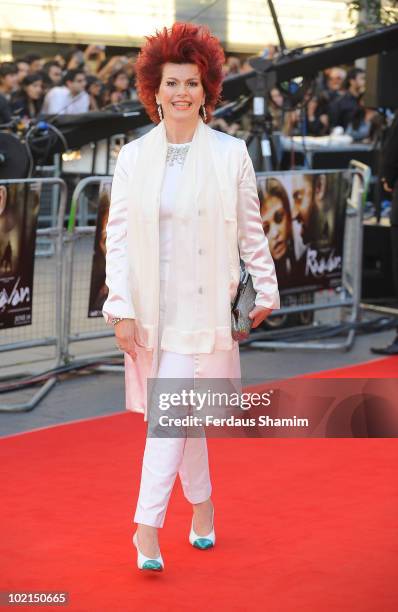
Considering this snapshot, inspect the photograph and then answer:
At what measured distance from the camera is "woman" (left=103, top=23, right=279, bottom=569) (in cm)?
464

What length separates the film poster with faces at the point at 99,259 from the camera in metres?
8.32

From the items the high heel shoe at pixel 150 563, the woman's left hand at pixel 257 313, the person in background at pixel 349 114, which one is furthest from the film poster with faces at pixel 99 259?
the person in background at pixel 349 114

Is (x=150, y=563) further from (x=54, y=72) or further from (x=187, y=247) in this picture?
(x=54, y=72)

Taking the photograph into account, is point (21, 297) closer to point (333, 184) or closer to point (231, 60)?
point (333, 184)

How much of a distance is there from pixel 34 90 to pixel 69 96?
642mm

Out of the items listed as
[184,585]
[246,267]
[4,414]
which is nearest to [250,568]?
[184,585]

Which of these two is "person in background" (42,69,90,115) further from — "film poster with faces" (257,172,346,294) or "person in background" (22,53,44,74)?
"film poster with faces" (257,172,346,294)

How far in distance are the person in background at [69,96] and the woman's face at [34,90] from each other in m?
0.27

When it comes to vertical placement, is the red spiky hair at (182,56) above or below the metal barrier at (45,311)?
above

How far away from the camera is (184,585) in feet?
15.3

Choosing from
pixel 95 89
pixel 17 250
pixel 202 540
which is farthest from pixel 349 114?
pixel 202 540

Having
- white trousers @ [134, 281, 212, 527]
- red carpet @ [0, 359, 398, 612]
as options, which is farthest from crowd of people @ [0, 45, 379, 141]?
white trousers @ [134, 281, 212, 527]

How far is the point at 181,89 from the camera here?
470 cm

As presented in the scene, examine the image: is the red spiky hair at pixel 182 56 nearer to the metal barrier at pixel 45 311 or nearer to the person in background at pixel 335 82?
the metal barrier at pixel 45 311
